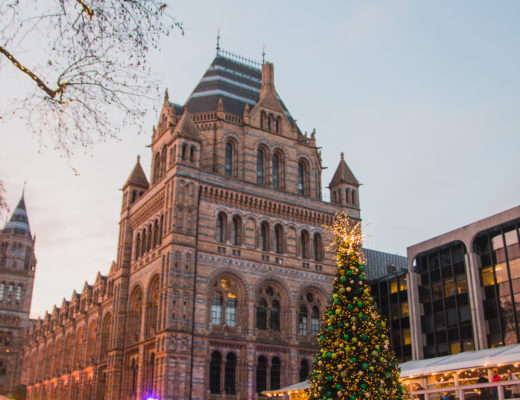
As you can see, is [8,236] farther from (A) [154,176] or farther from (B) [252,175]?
(B) [252,175]

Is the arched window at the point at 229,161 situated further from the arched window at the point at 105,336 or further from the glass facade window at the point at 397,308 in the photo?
the arched window at the point at 105,336

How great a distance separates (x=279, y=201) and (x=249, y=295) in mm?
8012

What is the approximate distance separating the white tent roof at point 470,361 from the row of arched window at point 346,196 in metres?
20.0

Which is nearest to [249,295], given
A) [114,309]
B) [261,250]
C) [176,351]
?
[261,250]

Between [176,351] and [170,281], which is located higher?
[170,281]

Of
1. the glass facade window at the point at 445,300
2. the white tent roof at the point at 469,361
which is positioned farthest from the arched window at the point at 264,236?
the white tent roof at the point at 469,361

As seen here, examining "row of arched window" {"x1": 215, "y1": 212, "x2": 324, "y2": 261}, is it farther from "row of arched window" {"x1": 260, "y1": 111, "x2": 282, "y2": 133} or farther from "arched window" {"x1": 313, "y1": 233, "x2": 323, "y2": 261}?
"row of arched window" {"x1": 260, "y1": 111, "x2": 282, "y2": 133}

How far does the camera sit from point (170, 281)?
3903 centimetres

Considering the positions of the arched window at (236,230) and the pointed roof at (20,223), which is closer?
the arched window at (236,230)

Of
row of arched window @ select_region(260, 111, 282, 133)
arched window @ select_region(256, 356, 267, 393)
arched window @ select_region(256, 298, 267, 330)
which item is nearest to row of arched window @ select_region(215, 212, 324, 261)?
arched window @ select_region(256, 298, 267, 330)

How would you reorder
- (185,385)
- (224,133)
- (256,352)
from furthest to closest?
(224,133) → (256,352) → (185,385)

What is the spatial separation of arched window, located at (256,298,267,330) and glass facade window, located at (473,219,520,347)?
50.9 feet

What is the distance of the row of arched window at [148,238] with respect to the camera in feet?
144

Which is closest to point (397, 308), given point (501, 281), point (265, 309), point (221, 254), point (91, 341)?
point (265, 309)
